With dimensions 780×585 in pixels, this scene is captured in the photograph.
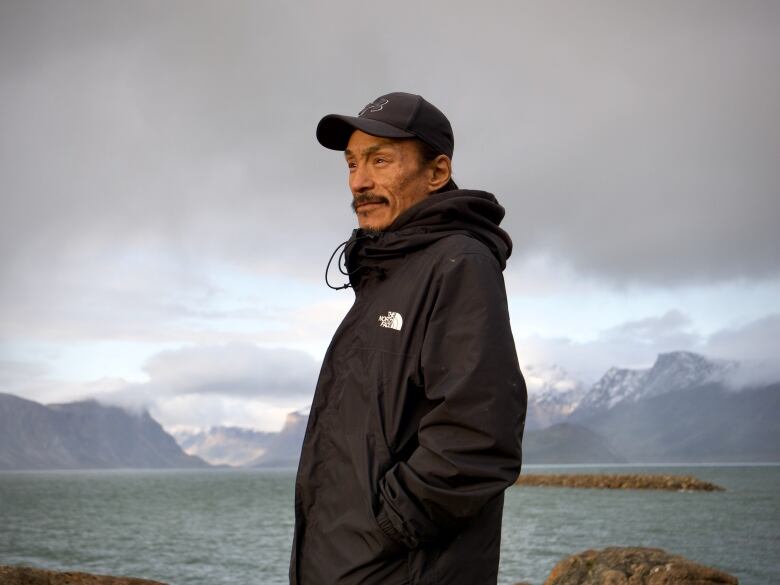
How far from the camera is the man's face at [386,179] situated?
2.64m

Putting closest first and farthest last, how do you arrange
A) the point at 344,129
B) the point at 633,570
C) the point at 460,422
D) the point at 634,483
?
the point at 460,422
the point at 344,129
the point at 633,570
the point at 634,483

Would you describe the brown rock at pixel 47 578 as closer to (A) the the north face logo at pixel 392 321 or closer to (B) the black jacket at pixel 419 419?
(B) the black jacket at pixel 419 419

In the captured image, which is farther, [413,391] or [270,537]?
[270,537]

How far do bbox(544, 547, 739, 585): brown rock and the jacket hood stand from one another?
747 cm

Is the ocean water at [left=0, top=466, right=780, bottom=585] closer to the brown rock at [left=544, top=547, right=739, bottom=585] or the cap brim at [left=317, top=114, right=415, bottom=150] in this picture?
the brown rock at [left=544, top=547, right=739, bottom=585]

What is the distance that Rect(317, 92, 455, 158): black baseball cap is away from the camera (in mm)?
2582

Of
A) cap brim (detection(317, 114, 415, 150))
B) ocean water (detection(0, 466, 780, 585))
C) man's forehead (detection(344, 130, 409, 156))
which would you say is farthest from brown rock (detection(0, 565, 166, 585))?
ocean water (detection(0, 466, 780, 585))

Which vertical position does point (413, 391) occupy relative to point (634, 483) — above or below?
above

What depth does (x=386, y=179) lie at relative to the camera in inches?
104

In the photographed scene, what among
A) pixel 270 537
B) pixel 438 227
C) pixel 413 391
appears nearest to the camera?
pixel 413 391

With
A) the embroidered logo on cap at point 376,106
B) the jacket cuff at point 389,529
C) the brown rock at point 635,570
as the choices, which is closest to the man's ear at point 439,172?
the embroidered logo on cap at point 376,106

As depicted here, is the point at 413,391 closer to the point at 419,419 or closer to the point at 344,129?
the point at 419,419

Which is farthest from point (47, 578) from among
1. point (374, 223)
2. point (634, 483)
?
point (634, 483)

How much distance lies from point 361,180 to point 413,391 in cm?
73
